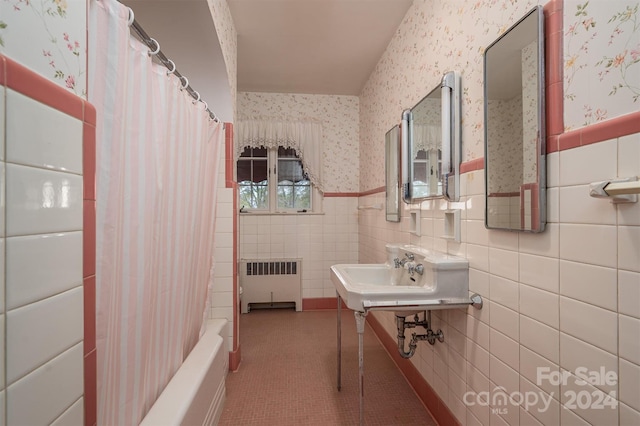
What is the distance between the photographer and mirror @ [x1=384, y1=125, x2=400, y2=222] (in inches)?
89.7

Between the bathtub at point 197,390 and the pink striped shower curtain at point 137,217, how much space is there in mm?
46

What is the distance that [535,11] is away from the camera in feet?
3.17

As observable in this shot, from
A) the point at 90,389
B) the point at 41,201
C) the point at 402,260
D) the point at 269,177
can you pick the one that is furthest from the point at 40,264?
A: the point at 269,177

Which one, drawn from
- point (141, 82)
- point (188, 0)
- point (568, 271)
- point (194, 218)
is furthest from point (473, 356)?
point (188, 0)

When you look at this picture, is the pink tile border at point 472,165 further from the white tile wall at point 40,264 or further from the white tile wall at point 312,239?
the white tile wall at point 312,239

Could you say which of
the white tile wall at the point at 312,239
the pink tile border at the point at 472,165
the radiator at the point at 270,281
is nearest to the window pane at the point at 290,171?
the white tile wall at the point at 312,239

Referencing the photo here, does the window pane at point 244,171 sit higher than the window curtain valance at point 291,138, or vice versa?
the window curtain valance at point 291,138

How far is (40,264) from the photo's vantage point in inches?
20.7

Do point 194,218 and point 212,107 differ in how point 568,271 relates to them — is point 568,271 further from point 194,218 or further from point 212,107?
point 212,107

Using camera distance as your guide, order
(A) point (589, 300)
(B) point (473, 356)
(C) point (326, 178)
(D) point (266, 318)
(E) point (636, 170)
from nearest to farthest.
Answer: (E) point (636, 170) → (A) point (589, 300) → (B) point (473, 356) → (D) point (266, 318) → (C) point (326, 178)

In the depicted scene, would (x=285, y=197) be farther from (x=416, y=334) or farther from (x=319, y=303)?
(x=416, y=334)

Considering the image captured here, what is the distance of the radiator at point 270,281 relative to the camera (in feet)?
11.1

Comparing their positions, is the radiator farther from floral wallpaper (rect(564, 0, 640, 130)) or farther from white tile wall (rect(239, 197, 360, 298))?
floral wallpaper (rect(564, 0, 640, 130))

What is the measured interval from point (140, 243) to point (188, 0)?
4.21 ft
